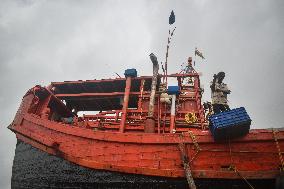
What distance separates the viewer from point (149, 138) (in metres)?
8.36

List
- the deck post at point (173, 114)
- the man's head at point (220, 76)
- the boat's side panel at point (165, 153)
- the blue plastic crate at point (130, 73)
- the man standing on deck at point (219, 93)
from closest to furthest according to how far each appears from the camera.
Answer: the boat's side panel at point (165, 153), the deck post at point (173, 114), the man standing on deck at point (219, 93), the man's head at point (220, 76), the blue plastic crate at point (130, 73)

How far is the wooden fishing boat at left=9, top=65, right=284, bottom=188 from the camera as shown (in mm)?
7668

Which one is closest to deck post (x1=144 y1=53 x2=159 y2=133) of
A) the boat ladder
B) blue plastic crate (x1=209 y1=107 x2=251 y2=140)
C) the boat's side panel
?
the boat's side panel

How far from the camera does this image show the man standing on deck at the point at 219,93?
1005 centimetres

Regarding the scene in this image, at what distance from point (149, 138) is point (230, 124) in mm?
2330

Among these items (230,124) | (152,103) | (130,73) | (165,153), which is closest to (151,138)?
(165,153)

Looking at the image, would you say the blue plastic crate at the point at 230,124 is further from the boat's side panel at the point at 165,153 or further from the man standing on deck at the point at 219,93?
the man standing on deck at the point at 219,93

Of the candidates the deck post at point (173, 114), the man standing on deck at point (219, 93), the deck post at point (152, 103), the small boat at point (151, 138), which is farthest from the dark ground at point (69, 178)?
the man standing on deck at point (219, 93)

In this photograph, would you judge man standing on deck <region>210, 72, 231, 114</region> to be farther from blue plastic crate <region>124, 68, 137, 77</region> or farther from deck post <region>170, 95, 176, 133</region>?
blue plastic crate <region>124, 68, 137, 77</region>

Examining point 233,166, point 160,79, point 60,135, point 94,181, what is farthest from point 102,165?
point 160,79

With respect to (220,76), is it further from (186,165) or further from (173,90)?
(186,165)

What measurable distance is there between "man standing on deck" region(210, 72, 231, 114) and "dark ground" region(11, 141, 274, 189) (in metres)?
3.21

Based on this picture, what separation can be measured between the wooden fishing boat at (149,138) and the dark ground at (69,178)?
20 cm

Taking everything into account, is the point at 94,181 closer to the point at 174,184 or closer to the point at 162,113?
the point at 174,184
